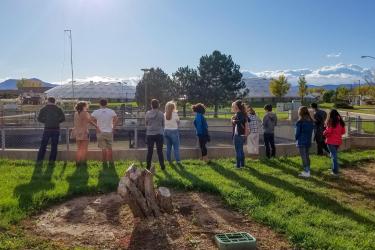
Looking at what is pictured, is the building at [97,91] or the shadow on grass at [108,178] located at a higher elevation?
the building at [97,91]

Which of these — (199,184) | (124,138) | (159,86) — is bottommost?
(124,138)

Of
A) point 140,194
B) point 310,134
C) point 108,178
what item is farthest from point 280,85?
point 140,194

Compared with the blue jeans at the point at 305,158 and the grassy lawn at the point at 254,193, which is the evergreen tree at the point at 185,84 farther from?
the blue jeans at the point at 305,158

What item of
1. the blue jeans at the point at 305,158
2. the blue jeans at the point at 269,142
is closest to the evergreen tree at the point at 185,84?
the blue jeans at the point at 269,142

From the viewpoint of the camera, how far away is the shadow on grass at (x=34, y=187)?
7.39 meters

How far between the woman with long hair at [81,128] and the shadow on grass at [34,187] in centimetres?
86

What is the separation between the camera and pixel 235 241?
18.0 feet

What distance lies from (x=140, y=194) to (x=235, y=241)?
1.76 m

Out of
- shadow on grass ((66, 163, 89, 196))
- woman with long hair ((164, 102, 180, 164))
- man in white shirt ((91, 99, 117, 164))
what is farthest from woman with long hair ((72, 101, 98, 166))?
woman with long hair ((164, 102, 180, 164))

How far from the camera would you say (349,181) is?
10062 millimetres

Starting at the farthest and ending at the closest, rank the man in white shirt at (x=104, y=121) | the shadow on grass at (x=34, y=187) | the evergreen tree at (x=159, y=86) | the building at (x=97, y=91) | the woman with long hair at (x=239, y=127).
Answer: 1. the building at (x=97, y=91)
2. the evergreen tree at (x=159, y=86)
3. the man in white shirt at (x=104, y=121)
4. the woman with long hair at (x=239, y=127)
5. the shadow on grass at (x=34, y=187)

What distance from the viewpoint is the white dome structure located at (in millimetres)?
114938

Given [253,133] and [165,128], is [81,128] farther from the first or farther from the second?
[253,133]

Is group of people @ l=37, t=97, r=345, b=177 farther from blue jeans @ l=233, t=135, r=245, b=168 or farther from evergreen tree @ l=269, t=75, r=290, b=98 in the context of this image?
evergreen tree @ l=269, t=75, r=290, b=98
